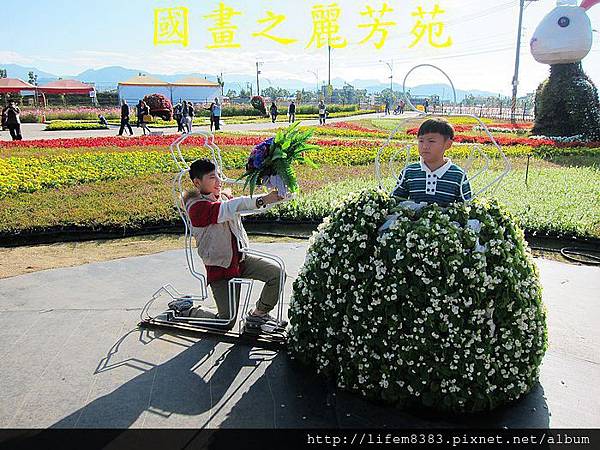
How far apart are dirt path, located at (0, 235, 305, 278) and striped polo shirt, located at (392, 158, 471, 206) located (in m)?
4.20

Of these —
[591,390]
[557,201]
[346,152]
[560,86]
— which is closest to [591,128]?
[560,86]

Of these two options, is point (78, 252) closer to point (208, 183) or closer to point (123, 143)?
point (208, 183)

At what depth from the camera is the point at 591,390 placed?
3592 mm

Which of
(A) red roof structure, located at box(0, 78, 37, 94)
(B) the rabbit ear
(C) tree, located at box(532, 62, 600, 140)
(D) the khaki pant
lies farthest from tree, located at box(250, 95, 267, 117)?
(D) the khaki pant

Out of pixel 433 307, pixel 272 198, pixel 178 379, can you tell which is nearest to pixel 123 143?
pixel 272 198

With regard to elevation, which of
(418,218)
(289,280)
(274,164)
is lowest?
(289,280)

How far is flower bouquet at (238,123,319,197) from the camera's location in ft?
12.2

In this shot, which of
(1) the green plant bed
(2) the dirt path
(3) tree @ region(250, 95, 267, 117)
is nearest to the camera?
(2) the dirt path

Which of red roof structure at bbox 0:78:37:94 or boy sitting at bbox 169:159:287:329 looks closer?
boy sitting at bbox 169:159:287:329

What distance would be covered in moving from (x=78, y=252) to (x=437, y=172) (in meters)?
5.28

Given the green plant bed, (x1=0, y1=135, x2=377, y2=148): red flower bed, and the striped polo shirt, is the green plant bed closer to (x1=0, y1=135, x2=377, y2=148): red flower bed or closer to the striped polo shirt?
(x1=0, y1=135, x2=377, y2=148): red flower bed

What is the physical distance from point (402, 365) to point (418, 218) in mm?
901

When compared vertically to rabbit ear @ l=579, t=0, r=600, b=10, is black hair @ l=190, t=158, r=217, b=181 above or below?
below

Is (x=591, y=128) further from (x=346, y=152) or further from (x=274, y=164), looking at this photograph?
(x=274, y=164)
